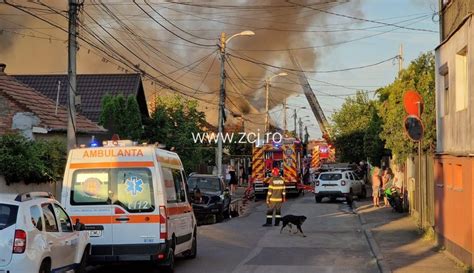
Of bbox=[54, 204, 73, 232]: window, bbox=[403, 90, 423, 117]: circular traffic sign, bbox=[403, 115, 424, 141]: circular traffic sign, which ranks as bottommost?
bbox=[54, 204, 73, 232]: window

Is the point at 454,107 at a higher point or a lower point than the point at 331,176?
higher

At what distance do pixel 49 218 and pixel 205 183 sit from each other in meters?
16.1

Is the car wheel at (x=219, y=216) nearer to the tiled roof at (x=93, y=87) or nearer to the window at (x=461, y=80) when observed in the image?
the window at (x=461, y=80)

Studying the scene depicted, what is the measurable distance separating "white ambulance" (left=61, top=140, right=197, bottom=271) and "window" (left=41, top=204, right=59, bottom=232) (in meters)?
1.92

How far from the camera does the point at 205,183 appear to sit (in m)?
25.0

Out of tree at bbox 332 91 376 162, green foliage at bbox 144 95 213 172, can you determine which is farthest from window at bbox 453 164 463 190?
tree at bbox 332 91 376 162

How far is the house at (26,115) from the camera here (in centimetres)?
2188

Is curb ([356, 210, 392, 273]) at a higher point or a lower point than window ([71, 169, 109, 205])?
lower

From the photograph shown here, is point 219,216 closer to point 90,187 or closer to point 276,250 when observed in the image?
point 276,250

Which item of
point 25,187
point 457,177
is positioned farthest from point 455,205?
point 25,187

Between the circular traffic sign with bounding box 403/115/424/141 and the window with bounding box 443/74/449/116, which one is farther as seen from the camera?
the circular traffic sign with bounding box 403/115/424/141

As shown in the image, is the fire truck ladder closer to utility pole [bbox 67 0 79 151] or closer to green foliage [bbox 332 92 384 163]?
green foliage [bbox 332 92 384 163]

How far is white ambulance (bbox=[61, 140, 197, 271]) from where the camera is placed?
1095cm

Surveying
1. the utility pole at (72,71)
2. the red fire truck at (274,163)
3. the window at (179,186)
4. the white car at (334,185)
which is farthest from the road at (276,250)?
the red fire truck at (274,163)
